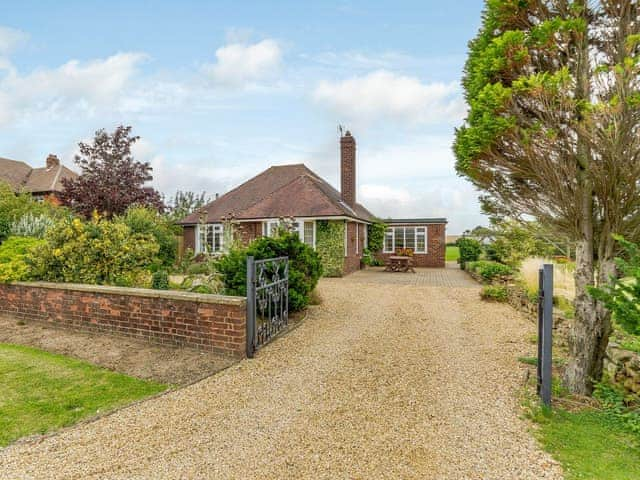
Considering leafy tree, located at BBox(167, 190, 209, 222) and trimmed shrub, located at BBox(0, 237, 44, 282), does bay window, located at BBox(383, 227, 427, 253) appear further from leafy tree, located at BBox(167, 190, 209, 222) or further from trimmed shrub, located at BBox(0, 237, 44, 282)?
leafy tree, located at BBox(167, 190, 209, 222)

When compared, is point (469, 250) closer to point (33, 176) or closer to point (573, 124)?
point (573, 124)

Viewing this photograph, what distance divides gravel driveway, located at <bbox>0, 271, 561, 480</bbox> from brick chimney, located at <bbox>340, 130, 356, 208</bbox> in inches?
507

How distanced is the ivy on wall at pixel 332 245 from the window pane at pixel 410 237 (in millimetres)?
6979

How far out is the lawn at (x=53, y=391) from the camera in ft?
11.3

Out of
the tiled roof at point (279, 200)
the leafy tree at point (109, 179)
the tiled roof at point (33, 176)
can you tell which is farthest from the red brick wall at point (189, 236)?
the tiled roof at point (33, 176)

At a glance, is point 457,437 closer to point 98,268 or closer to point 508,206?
point 508,206

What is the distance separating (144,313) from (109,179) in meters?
14.4

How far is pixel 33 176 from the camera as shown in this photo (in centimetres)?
3212

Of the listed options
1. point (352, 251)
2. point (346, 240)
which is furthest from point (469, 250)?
point (346, 240)

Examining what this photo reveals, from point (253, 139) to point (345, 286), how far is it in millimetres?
7912

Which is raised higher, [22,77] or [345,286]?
[22,77]

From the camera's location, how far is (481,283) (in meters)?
13.4

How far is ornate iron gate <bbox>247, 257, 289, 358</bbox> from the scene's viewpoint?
5309 mm

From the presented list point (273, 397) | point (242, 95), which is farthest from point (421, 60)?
point (273, 397)
